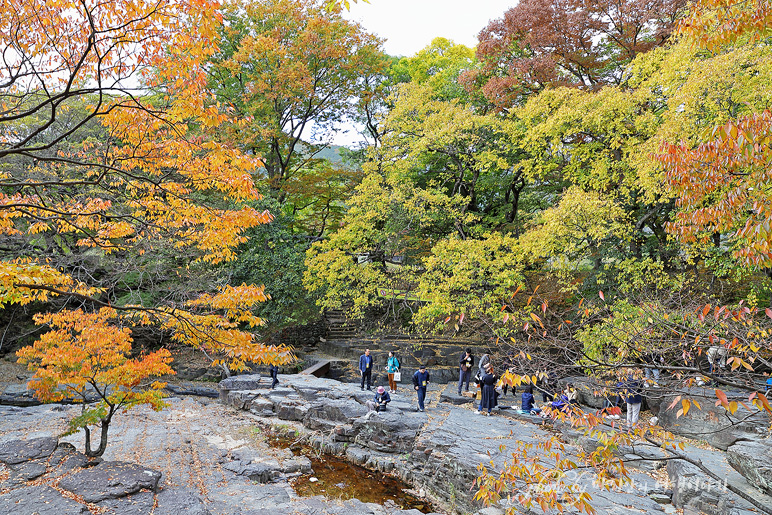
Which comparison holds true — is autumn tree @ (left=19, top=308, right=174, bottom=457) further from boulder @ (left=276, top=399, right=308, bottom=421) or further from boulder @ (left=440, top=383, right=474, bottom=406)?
boulder @ (left=440, top=383, right=474, bottom=406)

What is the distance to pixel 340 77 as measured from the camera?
21.4m

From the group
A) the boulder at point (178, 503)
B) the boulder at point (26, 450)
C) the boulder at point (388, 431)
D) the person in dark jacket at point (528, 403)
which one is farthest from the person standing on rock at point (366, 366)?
the boulder at point (26, 450)

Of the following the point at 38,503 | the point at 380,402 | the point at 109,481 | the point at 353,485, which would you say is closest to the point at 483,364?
the point at 380,402

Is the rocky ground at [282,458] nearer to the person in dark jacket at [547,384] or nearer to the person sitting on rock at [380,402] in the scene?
the person sitting on rock at [380,402]

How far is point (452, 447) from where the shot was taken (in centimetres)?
891

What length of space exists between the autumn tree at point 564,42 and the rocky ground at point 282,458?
12.2 m

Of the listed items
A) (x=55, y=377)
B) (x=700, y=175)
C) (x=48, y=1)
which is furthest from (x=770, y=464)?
(x=55, y=377)

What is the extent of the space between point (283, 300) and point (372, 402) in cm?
818

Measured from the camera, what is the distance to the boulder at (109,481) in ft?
20.3

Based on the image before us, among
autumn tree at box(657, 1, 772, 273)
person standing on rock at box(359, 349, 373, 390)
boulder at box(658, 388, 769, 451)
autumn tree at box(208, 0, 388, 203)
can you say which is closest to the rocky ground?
boulder at box(658, 388, 769, 451)

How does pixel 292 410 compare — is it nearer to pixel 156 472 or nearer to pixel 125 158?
pixel 156 472

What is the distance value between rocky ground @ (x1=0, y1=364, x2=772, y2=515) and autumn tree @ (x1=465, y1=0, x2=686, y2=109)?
482 inches

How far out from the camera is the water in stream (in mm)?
8427

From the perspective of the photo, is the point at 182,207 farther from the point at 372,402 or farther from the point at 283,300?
the point at 283,300
